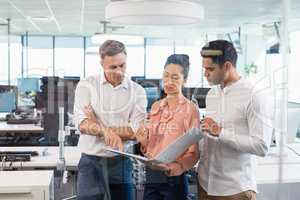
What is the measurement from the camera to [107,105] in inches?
91.0

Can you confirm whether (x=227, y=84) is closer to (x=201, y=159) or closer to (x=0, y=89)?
(x=201, y=159)

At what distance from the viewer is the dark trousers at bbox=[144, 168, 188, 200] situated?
1953 millimetres

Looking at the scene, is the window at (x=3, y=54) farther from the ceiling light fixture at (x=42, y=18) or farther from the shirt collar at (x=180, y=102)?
the shirt collar at (x=180, y=102)

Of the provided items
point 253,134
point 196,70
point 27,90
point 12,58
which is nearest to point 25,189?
point 253,134

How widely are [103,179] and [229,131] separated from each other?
880mm

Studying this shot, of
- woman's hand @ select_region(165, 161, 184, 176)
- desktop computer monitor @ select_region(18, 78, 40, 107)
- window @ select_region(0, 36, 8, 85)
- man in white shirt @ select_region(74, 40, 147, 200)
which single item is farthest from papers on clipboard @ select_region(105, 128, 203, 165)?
window @ select_region(0, 36, 8, 85)

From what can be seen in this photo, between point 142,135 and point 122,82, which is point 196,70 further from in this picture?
point 142,135

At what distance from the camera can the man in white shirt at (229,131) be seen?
170cm

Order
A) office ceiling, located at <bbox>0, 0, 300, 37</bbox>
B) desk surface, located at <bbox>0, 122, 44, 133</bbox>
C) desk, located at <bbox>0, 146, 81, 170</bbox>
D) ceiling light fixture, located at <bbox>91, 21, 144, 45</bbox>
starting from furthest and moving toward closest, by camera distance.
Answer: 1. office ceiling, located at <bbox>0, 0, 300, 37</bbox>
2. desk surface, located at <bbox>0, 122, 44, 133</bbox>
3. ceiling light fixture, located at <bbox>91, 21, 144, 45</bbox>
4. desk, located at <bbox>0, 146, 81, 170</bbox>

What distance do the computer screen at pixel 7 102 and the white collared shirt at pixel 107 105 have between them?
11.2 feet

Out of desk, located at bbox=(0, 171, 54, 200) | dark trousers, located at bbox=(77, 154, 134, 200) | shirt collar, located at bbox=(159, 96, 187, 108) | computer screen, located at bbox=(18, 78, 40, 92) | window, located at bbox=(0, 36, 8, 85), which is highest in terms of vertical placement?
window, located at bbox=(0, 36, 8, 85)

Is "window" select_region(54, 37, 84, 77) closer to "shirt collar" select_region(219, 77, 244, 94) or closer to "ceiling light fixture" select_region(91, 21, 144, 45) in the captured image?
"ceiling light fixture" select_region(91, 21, 144, 45)

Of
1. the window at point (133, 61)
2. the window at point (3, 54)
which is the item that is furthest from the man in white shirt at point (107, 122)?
the window at point (3, 54)

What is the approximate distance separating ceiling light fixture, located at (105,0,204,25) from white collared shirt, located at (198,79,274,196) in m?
0.46
